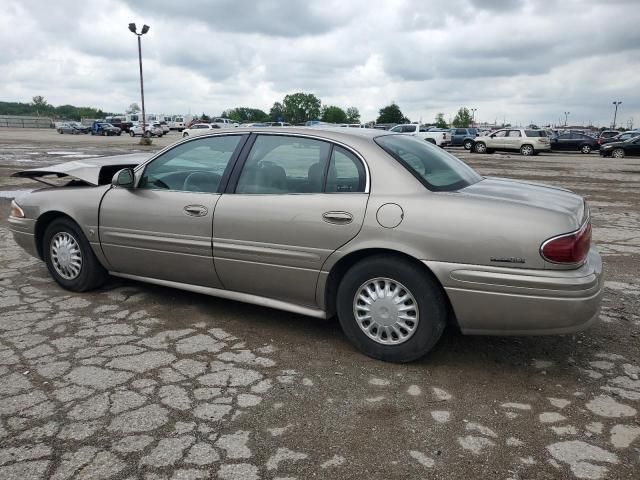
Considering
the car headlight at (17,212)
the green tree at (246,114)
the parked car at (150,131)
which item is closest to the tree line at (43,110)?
the green tree at (246,114)

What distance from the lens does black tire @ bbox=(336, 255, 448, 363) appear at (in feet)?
10.7

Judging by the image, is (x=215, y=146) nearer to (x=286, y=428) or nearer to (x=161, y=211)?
(x=161, y=211)

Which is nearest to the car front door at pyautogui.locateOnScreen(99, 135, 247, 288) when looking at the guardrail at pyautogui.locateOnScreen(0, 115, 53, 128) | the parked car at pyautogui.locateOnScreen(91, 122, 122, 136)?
the parked car at pyautogui.locateOnScreen(91, 122, 122, 136)

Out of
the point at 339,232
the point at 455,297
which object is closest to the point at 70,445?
the point at 339,232

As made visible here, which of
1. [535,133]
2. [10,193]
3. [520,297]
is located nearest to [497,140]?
[535,133]

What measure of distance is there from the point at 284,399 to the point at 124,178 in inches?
89.5

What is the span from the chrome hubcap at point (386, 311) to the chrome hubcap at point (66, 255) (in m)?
2.66

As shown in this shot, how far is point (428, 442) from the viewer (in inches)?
104

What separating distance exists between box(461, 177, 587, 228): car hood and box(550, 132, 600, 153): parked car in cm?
3245

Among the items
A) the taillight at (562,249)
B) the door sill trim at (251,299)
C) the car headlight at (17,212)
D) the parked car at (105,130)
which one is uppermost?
the parked car at (105,130)

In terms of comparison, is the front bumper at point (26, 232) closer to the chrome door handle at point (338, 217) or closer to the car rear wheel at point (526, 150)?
the chrome door handle at point (338, 217)

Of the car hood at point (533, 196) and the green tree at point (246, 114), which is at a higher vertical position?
the green tree at point (246, 114)

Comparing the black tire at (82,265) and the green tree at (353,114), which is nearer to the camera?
the black tire at (82,265)

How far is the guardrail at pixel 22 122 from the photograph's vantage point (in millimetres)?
78500
